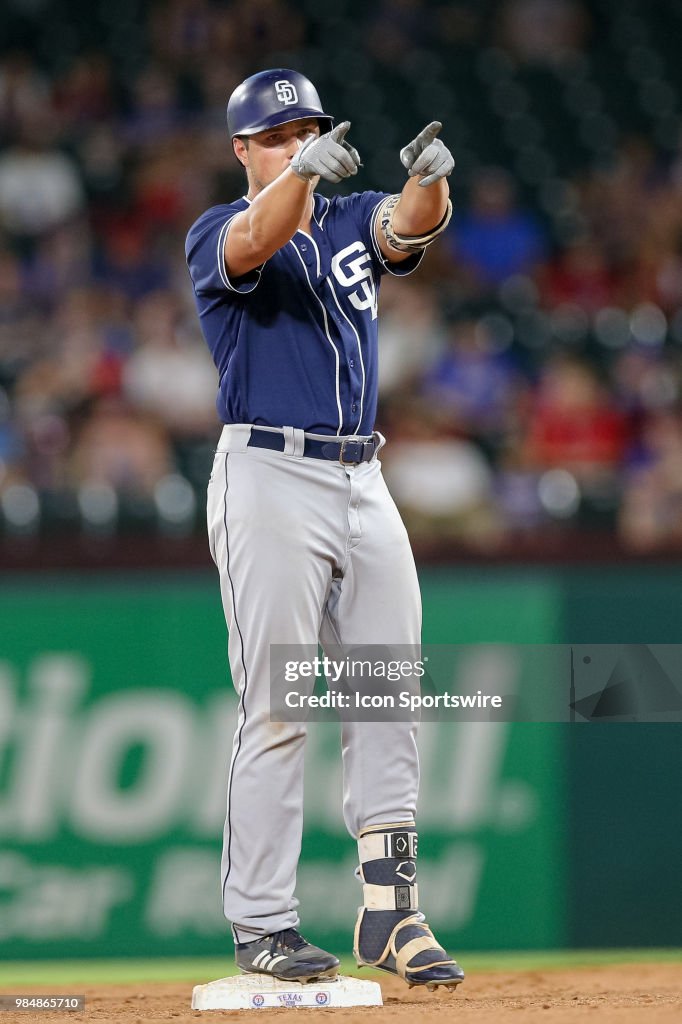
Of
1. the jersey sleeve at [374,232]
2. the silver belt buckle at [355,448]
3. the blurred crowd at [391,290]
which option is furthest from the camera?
the blurred crowd at [391,290]

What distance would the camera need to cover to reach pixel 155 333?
7.60 metres

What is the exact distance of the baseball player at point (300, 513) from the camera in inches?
139

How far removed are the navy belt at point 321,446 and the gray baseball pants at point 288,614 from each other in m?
0.02

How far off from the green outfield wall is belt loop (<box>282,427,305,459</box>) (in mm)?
1859

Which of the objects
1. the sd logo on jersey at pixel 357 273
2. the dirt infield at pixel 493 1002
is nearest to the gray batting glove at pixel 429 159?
the sd logo on jersey at pixel 357 273

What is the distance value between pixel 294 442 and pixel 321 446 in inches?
2.8

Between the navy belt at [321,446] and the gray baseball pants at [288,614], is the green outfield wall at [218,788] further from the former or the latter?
the navy belt at [321,446]

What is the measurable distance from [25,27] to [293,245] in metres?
7.63

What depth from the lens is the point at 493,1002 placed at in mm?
3797

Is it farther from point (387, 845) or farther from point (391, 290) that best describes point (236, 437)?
point (391, 290)

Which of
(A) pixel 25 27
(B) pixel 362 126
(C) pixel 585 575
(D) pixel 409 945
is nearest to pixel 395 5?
(B) pixel 362 126

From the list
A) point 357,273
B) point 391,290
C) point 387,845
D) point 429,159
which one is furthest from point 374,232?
point 391,290

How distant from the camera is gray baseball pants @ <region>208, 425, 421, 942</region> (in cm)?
355

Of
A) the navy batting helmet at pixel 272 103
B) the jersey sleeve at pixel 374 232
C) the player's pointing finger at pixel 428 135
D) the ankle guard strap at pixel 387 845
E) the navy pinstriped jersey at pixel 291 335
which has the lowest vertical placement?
the ankle guard strap at pixel 387 845
